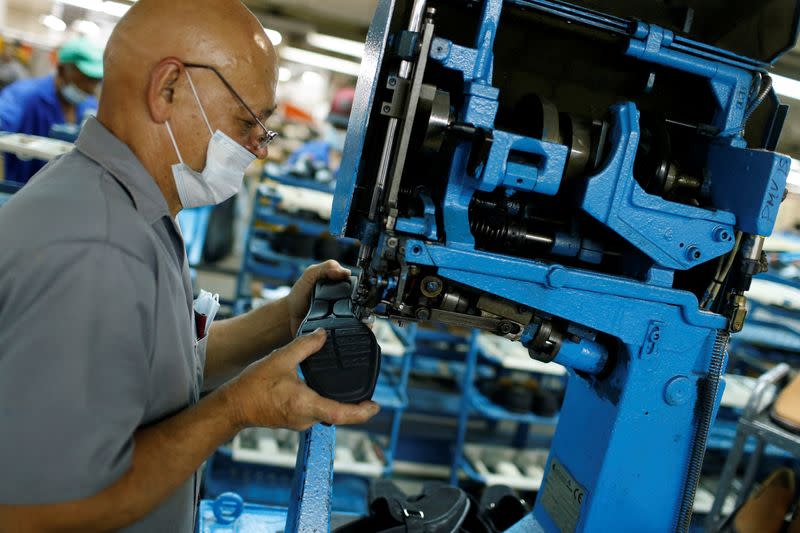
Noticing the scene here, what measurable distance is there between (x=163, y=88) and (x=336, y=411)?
2.36 feet

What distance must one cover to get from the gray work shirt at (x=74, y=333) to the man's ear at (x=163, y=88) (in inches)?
6.7

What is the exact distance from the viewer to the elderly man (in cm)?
90

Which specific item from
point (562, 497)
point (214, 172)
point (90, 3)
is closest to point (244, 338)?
point (214, 172)

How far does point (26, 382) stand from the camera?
0.88 m

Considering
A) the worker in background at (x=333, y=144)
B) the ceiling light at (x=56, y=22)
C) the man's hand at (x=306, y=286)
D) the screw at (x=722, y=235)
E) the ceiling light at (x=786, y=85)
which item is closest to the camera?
the screw at (x=722, y=235)

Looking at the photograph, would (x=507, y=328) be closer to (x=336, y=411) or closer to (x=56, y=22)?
(x=336, y=411)

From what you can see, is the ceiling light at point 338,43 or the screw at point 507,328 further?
Result: the ceiling light at point 338,43

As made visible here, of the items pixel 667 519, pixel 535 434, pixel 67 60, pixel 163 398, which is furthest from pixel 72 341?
pixel 535 434

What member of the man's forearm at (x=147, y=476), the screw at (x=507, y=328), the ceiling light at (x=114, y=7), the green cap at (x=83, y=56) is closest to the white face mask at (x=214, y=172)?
the man's forearm at (x=147, y=476)

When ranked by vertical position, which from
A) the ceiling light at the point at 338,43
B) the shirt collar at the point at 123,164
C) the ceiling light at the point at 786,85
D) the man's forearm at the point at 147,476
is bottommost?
the man's forearm at the point at 147,476

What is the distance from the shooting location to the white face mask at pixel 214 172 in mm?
1252

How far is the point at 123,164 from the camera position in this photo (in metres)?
1.16

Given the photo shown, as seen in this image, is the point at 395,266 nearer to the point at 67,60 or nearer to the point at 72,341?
the point at 72,341

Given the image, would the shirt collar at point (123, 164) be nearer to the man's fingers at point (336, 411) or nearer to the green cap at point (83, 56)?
the man's fingers at point (336, 411)
